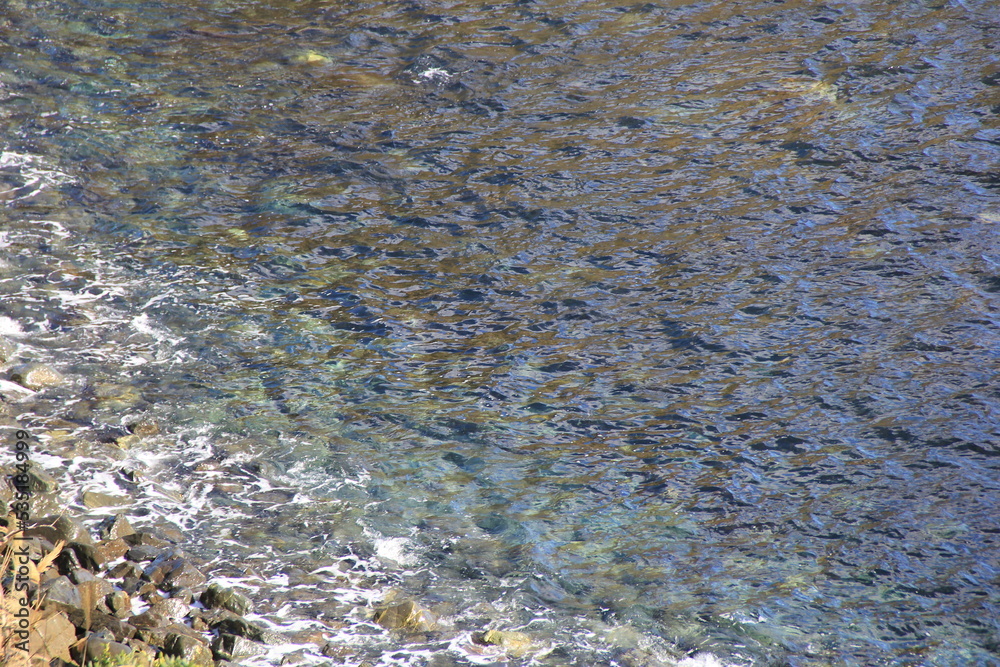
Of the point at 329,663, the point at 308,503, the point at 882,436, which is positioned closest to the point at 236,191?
the point at 308,503

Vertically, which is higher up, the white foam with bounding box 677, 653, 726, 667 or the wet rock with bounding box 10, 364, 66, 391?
the wet rock with bounding box 10, 364, 66, 391

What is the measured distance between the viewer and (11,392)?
4.46 meters

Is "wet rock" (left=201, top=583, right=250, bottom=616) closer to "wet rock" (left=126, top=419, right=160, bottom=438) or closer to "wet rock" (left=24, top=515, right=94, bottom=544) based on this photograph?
"wet rock" (left=24, top=515, right=94, bottom=544)

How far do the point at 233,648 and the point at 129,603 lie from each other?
41 centimetres

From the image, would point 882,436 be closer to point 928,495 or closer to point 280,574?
point 928,495

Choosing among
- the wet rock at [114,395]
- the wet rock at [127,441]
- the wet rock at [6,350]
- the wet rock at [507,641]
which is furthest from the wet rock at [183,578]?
the wet rock at [6,350]

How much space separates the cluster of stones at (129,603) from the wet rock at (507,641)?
2.61ft

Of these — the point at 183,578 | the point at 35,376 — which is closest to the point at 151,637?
the point at 183,578

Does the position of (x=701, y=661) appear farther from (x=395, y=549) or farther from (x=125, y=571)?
(x=125, y=571)

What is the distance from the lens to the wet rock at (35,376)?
4.54 m

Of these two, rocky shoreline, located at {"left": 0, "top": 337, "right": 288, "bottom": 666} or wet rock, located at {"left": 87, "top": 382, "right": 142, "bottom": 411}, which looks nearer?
rocky shoreline, located at {"left": 0, "top": 337, "right": 288, "bottom": 666}

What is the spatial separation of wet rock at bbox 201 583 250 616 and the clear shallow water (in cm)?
17

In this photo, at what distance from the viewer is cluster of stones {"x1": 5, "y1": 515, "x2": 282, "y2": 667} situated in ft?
9.66

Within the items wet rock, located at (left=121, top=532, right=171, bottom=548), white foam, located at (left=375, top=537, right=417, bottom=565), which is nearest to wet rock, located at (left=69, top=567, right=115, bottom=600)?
wet rock, located at (left=121, top=532, right=171, bottom=548)
